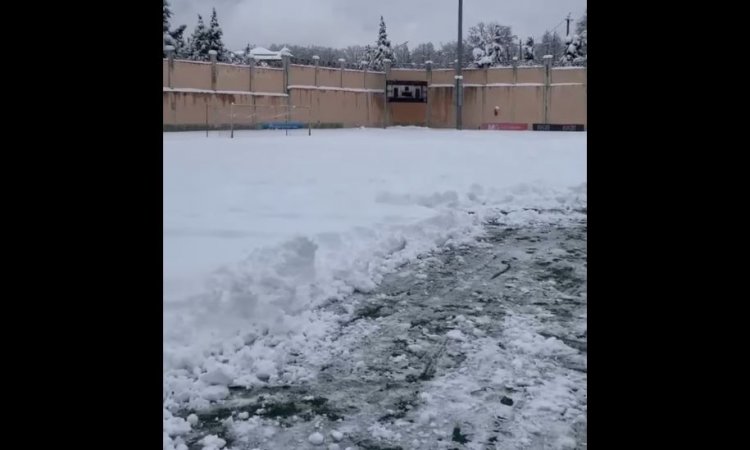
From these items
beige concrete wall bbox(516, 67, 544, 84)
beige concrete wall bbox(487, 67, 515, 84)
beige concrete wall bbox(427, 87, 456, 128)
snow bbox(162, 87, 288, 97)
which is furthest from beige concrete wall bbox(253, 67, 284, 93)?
beige concrete wall bbox(516, 67, 544, 84)

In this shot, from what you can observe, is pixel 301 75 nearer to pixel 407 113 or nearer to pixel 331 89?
pixel 331 89

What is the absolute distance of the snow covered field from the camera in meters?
3.88

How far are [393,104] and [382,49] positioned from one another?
18833 millimetres

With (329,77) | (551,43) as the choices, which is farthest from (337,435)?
(551,43)

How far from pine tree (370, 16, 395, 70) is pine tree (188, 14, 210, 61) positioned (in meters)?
16.3

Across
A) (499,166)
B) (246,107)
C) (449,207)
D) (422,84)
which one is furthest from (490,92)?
(449,207)

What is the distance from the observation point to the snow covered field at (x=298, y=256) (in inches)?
153

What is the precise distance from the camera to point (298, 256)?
709 cm
